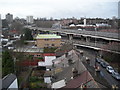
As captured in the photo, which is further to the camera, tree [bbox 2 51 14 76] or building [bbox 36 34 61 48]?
building [bbox 36 34 61 48]

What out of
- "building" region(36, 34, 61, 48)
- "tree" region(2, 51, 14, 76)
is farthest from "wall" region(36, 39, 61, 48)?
"tree" region(2, 51, 14, 76)

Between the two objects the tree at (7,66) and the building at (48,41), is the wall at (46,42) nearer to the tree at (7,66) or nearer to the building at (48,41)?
the building at (48,41)

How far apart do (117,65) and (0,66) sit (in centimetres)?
585

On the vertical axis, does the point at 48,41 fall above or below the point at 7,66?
above

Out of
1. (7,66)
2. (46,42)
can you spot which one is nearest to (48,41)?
(46,42)

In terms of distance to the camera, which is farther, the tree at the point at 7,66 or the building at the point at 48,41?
the building at the point at 48,41

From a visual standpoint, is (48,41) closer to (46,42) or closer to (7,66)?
(46,42)

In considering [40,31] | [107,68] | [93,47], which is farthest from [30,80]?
[40,31]

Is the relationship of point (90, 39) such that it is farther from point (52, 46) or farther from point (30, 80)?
point (30, 80)

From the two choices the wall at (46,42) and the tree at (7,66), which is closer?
Answer: the tree at (7,66)

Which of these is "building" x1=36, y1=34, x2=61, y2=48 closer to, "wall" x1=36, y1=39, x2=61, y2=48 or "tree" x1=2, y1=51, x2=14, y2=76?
"wall" x1=36, y1=39, x2=61, y2=48

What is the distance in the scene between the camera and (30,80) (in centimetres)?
785

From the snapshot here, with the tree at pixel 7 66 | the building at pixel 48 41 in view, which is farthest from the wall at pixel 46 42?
the tree at pixel 7 66

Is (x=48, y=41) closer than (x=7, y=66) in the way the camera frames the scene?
No
